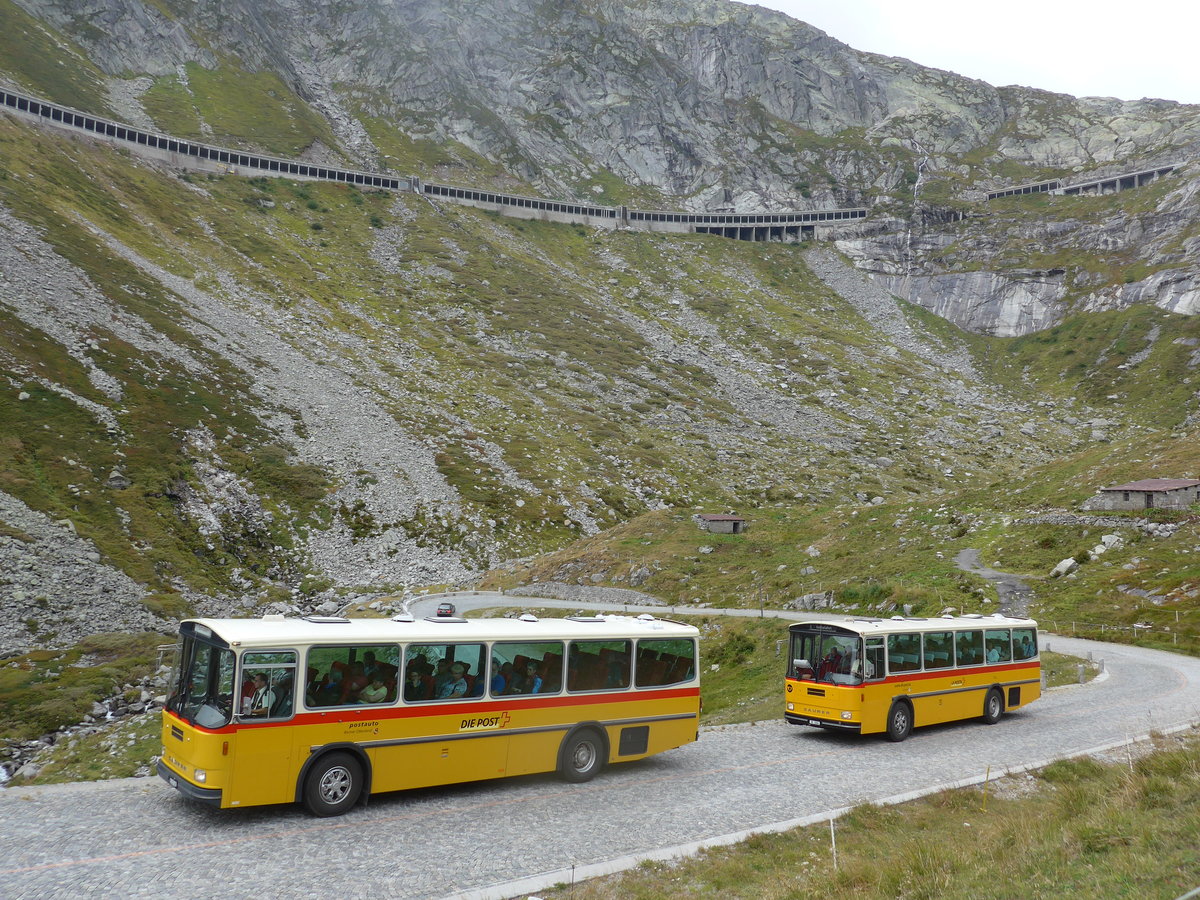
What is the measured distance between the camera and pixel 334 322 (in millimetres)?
96000

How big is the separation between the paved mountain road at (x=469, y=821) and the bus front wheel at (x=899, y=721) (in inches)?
14.7

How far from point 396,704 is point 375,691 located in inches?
18.1

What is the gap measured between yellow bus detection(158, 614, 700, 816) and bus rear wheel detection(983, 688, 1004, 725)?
36.0 feet

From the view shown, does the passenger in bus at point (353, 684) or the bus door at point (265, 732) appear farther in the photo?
the passenger in bus at point (353, 684)

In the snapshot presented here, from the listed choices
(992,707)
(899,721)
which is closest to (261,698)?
(899,721)

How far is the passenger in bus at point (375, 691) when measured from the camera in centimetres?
1325

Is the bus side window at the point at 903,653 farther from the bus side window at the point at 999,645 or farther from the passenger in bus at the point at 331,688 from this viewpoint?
the passenger in bus at the point at 331,688

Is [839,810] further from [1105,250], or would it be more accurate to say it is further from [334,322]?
[1105,250]

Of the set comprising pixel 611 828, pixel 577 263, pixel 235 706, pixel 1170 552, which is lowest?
pixel 611 828

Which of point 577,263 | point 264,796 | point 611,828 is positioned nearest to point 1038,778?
point 611,828

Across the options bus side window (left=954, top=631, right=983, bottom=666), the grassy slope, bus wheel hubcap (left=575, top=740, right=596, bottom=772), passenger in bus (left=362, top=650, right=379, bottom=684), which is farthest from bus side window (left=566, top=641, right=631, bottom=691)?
bus side window (left=954, top=631, right=983, bottom=666)

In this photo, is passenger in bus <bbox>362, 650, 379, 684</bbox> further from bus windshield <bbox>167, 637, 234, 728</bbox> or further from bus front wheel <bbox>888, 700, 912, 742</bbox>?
bus front wheel <bbox>888, 700, 912, 742</bbox>

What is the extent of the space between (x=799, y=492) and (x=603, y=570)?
32887mm

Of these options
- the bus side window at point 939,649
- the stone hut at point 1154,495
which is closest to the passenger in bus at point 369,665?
the bus side window at point 939,649
